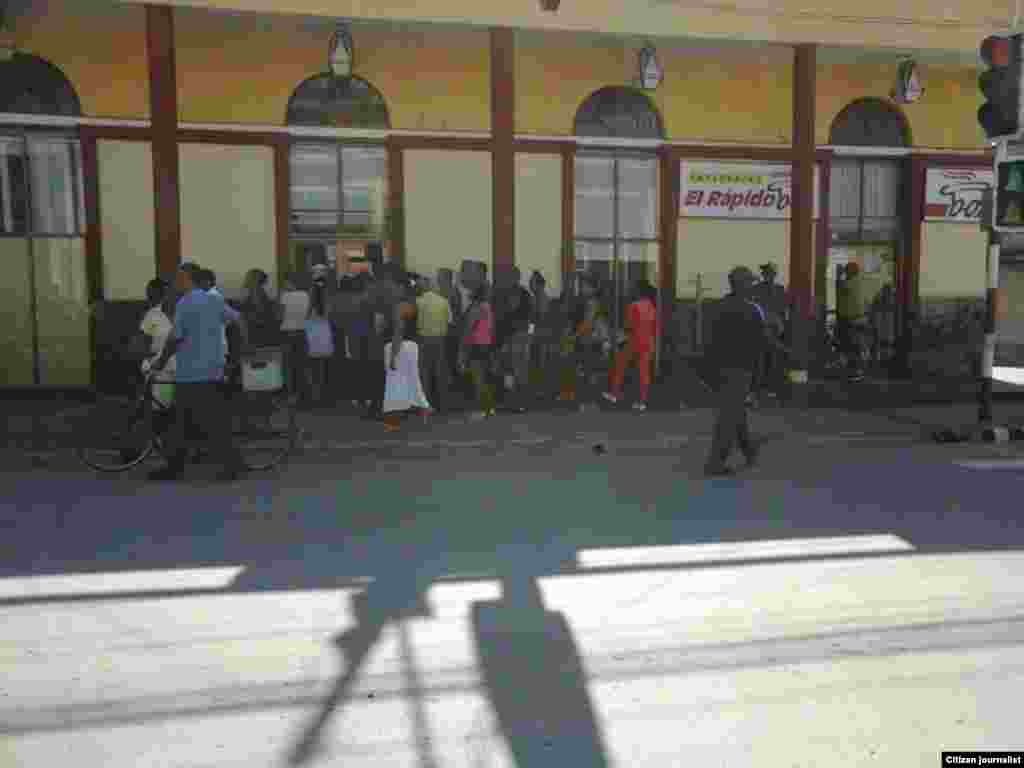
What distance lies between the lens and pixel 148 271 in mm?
14156

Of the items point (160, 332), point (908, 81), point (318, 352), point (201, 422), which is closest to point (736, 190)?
point (908, 81)

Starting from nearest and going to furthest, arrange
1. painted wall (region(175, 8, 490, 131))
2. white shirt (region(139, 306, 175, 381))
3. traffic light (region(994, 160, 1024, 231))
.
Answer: white shirt (region(139, 306, 175, 381))
traffic light (region(994, 160, 1024, 231))
painted wall (region(175, 8, 490, 131))

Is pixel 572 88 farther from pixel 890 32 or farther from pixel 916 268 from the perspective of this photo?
pixel 916 268

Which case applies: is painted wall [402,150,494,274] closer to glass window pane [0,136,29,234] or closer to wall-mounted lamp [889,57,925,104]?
glass window pane [0,136,29,234]

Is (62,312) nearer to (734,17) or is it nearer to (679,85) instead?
(679,85)

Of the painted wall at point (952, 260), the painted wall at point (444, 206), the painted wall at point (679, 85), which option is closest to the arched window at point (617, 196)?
the painted wall at point (679, 85)

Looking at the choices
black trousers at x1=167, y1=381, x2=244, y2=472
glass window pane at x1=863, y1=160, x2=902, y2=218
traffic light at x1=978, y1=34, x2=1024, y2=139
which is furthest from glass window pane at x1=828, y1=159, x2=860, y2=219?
black trousers at x1=167, y1=381, x2=244, y2=472

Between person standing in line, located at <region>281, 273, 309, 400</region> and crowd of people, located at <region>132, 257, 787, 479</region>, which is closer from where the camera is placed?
crowd of people, located at <region>132, 257, 787, 479</region>

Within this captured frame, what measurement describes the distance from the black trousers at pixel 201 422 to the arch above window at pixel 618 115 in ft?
27.9

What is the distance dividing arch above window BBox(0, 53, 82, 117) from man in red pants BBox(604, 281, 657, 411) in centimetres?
796

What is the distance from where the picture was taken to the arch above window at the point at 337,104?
14539mm

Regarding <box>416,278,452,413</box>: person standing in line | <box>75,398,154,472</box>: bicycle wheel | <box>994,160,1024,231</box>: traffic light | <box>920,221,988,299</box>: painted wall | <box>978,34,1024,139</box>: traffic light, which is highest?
<box>978,34,1024,139</box>: traffic light

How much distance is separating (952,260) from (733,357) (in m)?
10.1

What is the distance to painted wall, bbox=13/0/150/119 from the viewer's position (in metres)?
13.4
